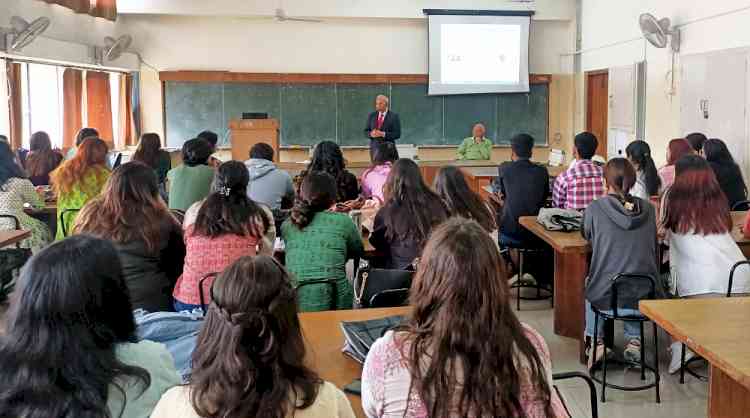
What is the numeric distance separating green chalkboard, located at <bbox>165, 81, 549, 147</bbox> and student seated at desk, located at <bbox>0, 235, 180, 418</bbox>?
322 inches

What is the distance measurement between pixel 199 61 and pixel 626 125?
5486 mm

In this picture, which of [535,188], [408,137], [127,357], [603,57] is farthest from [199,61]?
[127,357]

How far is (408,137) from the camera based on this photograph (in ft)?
32.4

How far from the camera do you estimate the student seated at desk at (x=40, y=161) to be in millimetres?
5766

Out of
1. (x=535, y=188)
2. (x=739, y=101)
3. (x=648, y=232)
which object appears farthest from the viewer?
(x=739, y=101)

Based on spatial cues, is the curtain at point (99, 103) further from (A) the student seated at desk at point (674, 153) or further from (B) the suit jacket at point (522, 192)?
(A) the student seated at desk at point (674, 153)

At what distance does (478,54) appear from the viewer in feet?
31.7

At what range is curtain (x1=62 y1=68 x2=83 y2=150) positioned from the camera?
784cm

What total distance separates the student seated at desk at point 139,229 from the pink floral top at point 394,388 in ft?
6.01

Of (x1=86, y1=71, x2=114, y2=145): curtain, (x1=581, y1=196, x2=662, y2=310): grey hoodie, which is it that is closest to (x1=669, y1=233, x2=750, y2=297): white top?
(x1=581, y1=196, x2=662, y2=310): grey hoodie

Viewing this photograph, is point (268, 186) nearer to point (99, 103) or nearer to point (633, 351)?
point (633, 351)

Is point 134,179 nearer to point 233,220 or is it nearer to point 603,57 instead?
point 233,220

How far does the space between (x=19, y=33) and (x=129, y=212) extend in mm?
4165

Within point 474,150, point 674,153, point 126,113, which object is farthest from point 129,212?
point 126,113
